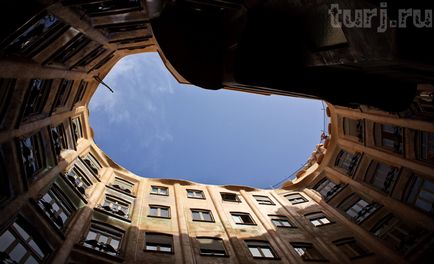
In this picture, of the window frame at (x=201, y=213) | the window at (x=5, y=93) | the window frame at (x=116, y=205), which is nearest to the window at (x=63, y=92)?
the window at (x=5, y=93)

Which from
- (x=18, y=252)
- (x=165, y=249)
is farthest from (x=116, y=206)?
(x=18, y=252)

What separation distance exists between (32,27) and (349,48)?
8.10 m

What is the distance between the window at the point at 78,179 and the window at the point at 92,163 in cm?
118

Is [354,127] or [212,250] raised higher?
[354,127]

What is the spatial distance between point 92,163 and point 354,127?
17.1 metres

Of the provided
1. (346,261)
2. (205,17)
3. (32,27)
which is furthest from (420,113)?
(32,27)

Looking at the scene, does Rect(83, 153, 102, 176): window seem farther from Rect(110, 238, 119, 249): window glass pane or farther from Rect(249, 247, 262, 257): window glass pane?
Rect(249, 247, 262, 257): window glass pane

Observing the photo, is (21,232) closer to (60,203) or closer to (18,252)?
(18,252)

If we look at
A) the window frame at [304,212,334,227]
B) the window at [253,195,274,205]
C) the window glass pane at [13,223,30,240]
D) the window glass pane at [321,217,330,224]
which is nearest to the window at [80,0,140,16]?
the window glass pane at [13,223,30,240]

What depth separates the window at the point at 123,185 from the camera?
18.9 meters

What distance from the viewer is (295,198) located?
22609 mm

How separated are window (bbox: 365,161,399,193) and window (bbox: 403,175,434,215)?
42.4 inches

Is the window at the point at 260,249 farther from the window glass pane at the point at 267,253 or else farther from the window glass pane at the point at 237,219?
the window glass pane at the point at 237,219

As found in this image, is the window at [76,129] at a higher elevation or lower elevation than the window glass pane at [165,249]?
higher
